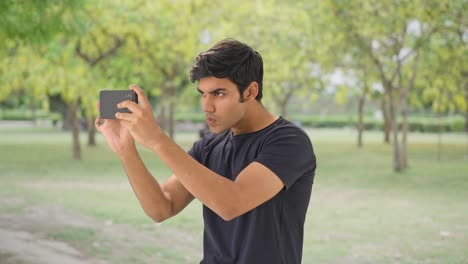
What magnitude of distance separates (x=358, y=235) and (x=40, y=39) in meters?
4.67

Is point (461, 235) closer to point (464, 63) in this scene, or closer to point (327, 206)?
point (327, 206)

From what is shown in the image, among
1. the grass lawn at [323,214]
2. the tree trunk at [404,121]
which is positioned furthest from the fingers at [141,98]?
the tree trunk at [404,121]

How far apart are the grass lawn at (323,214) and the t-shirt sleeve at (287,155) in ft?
17.4

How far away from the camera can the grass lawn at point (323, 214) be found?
296 inches

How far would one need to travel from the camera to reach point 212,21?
2305 cm

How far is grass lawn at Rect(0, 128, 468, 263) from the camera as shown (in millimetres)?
7521

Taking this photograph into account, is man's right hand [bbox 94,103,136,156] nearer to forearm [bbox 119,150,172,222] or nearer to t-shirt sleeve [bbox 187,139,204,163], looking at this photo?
forearm [bbox 119,150,172,222]

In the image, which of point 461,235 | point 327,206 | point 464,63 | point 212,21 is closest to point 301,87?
point 212,21

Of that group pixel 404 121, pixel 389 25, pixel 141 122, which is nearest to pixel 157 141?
pixel 141 122

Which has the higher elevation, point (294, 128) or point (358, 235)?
point (294, 128)

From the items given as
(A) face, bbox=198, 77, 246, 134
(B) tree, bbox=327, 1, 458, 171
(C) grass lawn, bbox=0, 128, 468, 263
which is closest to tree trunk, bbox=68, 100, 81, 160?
(C) grass lawn, bbox=0, 128, 468, 263

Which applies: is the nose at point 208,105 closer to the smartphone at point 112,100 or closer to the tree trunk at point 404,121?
the smartphone at point 112,100

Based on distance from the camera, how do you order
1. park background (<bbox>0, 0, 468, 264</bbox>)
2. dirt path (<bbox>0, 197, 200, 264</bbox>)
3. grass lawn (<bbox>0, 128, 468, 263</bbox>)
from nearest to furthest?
dirt path (<bbox>0, 197, 200, 264</bbox>)
grass lawn (<bbox>0, 128, 468, 263</bbox>)
park background (<bbox>0, 0, 468, 264</bbox>)

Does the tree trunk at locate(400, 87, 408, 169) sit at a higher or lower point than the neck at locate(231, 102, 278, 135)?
lower
